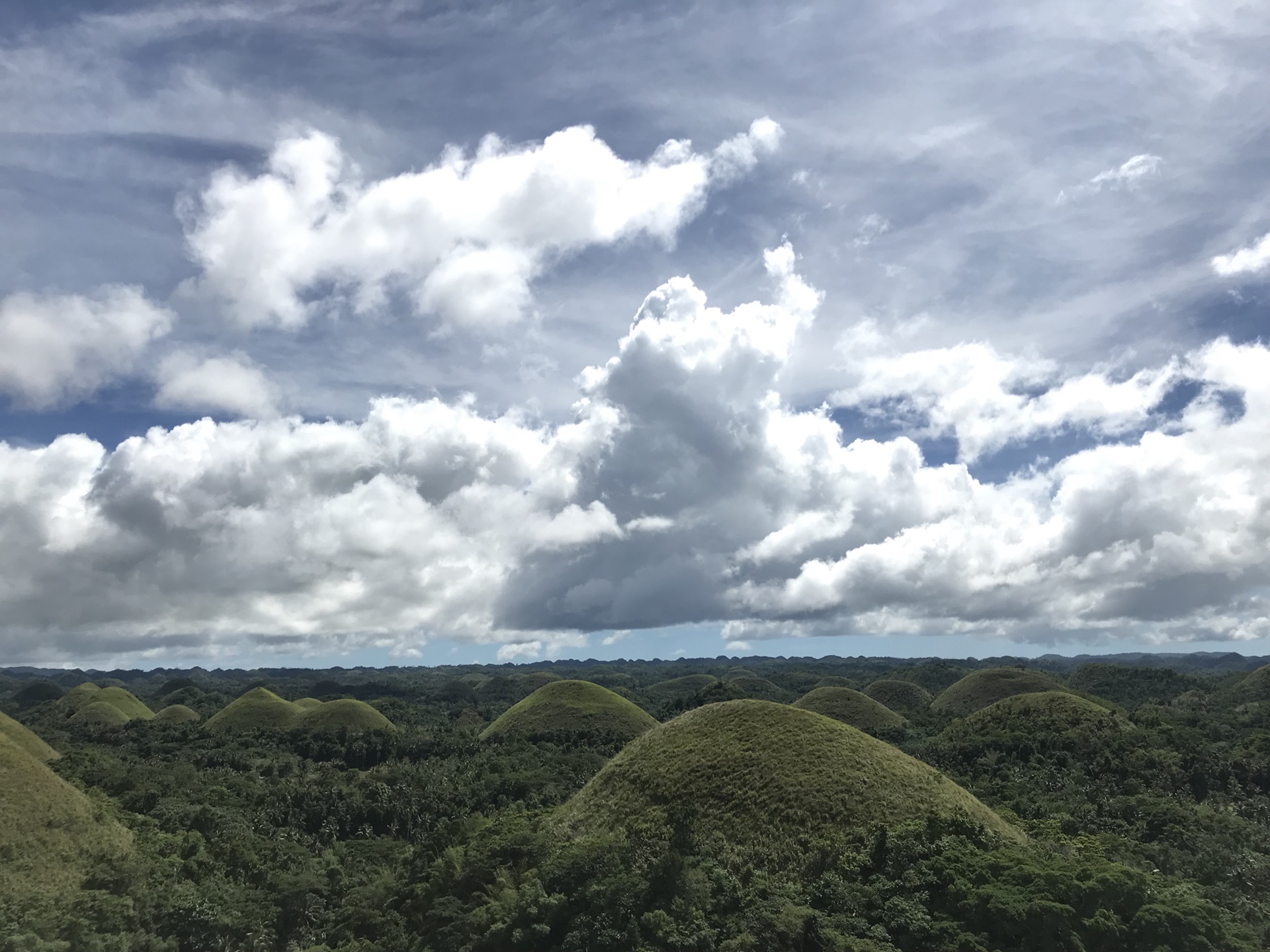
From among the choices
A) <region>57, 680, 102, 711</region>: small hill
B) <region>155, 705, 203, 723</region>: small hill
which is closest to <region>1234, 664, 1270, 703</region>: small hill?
<region>155, 705, 203, 723</region>: small hill

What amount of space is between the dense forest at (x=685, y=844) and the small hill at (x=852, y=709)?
15465 mm

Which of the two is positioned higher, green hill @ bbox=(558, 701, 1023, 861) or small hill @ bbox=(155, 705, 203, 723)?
green hill @ bbox=(558, 701, 1023, 861)

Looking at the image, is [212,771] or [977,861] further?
[212,771]

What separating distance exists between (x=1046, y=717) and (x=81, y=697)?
164405 mm

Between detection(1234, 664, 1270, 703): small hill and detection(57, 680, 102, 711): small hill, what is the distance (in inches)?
7635

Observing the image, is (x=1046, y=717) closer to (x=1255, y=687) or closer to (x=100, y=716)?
(x=1255, y=687)

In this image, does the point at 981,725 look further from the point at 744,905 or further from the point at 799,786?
the point at 744,905

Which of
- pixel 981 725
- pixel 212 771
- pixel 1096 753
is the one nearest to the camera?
pixel 1096 753

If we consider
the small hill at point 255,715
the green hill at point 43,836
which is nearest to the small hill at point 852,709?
the small hill at point 255,715

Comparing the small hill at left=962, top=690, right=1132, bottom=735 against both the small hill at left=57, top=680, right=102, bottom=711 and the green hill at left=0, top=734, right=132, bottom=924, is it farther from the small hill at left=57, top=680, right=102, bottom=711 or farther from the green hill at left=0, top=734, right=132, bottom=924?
the small hill at left=57, top=680, right=102, bottom=711

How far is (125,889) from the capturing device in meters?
44.7

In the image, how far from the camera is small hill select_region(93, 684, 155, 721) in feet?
479

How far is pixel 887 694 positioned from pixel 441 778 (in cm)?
9752

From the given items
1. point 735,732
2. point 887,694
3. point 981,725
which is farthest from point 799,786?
point 887,694
